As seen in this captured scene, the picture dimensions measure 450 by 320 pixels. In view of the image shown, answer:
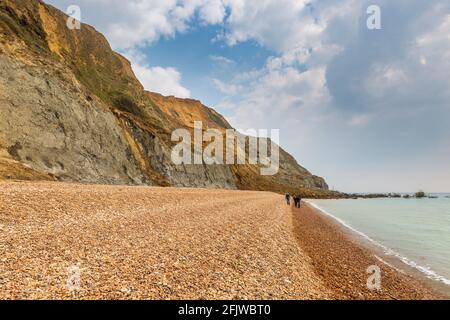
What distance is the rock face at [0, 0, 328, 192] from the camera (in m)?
35.2

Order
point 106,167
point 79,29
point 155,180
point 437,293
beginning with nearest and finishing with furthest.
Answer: point 437,293 → point 106,167 → point 155,180 → point 79,29

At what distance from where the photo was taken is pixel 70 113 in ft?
142

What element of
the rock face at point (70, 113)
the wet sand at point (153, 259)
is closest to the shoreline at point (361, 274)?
the wet sand at point (153, 259)

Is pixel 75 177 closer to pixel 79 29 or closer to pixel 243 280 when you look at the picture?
pixel 243 280

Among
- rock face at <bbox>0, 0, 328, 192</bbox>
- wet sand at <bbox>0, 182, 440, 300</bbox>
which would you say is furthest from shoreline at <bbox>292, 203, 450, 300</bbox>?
rock face at <bbox>0, 0, 328, 192</bbox>

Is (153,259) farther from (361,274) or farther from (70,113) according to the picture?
(70,113)

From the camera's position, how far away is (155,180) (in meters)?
56.2

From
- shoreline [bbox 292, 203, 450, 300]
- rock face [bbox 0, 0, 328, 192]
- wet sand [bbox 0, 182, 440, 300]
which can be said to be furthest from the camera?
rock face [bbox 0, 0, 328, 192]

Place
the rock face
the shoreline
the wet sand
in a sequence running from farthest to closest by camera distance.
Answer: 1. the rock face
2. the shoreline
3. the wet sand

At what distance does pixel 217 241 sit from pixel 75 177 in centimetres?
3121

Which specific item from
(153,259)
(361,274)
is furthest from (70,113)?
(361,274)

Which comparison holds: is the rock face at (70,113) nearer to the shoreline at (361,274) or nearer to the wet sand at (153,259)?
the wet sand at (153,259)

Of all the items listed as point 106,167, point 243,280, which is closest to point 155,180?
point 106,167

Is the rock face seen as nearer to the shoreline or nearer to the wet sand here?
the wet sand
